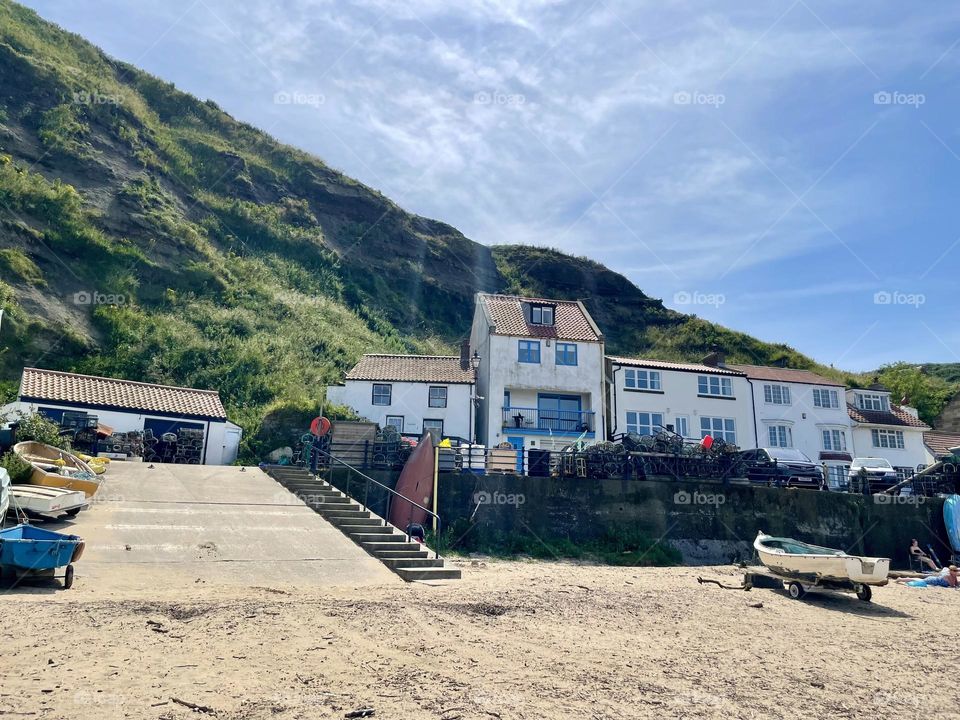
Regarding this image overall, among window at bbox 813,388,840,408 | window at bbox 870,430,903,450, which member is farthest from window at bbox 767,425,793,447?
window at bbox 870,430,903,450

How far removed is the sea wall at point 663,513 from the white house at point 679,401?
9.89 m

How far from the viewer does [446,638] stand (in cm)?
936

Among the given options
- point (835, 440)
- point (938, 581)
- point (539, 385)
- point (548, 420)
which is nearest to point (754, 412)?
point (835, 440)

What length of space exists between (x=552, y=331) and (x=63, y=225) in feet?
111

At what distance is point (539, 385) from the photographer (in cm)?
3425

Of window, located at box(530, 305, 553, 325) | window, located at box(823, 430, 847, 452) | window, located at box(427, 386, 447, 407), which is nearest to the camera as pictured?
window, located at box(427, 386, 447, 407)

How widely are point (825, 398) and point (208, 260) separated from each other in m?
45.1

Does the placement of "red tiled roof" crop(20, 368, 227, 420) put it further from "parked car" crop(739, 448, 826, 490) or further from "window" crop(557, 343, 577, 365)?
"parked car" crop(739, 448, 826, 490)

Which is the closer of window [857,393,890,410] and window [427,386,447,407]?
window [427,386,447,407]

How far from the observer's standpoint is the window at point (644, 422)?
114 feet

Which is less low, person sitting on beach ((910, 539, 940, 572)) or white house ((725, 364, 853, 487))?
white house ((725, 364, 853, 487))

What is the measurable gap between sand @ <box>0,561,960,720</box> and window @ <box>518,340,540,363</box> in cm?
2181

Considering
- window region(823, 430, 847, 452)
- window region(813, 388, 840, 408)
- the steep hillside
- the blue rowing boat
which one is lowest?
the blue rowing boat

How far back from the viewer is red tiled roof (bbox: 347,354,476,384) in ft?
110
